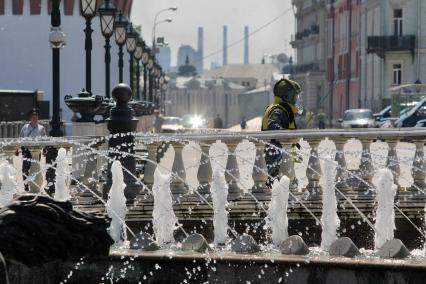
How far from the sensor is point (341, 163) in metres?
15.5

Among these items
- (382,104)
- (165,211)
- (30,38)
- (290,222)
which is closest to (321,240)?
(290,222)

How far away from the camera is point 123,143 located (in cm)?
1475

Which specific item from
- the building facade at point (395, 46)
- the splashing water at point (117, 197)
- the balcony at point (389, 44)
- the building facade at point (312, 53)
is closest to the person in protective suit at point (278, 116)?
the splashing water at point (117, 197)

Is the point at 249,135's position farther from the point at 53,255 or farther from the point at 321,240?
the point at 53,255

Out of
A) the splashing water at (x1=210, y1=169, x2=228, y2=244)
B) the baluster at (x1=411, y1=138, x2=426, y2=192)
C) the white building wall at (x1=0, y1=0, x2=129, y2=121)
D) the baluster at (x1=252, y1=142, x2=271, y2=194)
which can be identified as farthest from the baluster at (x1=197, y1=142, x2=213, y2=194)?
the white building wall at (x1=0, y1=0, x2=129, y2=121)

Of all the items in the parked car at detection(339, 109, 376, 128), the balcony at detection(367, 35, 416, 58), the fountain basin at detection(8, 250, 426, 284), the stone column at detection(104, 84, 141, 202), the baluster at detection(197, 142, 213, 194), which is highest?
the balcony at detection(367, 35, 416, 58)

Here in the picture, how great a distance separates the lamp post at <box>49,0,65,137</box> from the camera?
62.4 ft

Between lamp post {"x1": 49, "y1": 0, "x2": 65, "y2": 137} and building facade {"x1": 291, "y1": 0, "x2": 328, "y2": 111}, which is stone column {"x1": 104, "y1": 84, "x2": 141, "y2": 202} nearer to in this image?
lamp post {"x1": 49, "y1": 0, "x2": 65, "y2": 137}

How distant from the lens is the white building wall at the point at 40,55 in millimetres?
58406

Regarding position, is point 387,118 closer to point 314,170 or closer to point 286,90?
point 314,170

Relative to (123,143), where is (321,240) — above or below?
below

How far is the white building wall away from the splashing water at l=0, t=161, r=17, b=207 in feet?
139

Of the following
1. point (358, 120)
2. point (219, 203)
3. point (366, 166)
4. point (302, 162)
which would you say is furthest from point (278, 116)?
point (358, 120)

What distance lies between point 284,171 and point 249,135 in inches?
32.3
